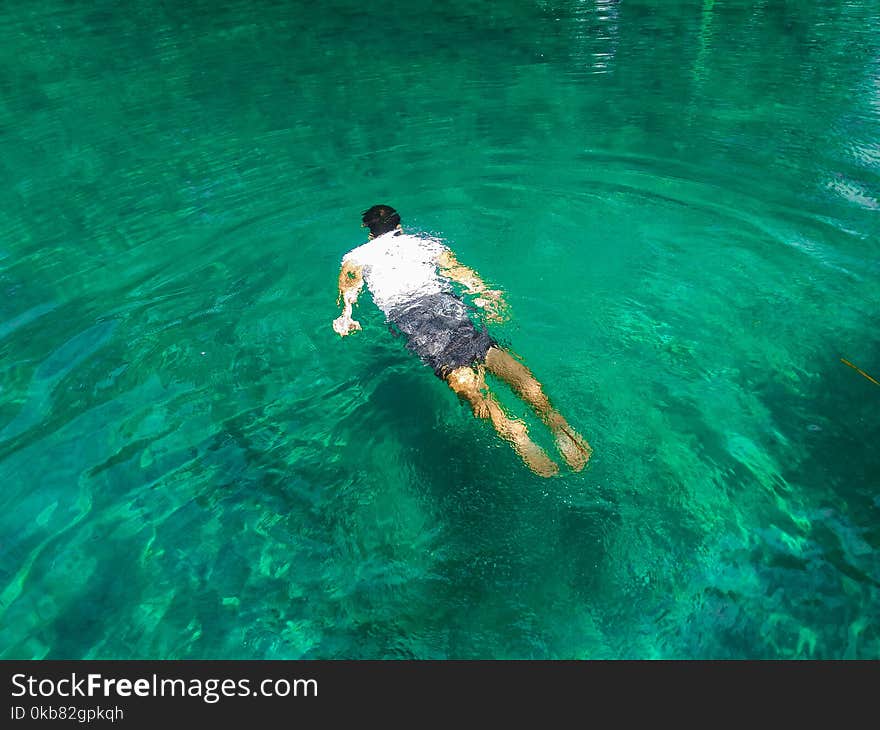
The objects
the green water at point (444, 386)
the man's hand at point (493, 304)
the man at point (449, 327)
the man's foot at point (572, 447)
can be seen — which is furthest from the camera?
the man's hand at point (493, 304)

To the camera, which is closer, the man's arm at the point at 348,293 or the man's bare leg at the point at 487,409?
the man's bare leg at the point at 487,409

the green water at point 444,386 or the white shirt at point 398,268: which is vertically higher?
the white shirt at point 398,268

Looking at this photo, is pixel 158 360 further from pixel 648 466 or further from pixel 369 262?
pixel 648 466

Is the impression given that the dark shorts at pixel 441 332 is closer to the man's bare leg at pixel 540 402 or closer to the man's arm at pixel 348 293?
the man's bare leg at pixel 540 402

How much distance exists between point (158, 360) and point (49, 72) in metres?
13.6

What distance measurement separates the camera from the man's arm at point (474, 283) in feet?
21.4

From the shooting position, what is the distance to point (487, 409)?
16.3 feet

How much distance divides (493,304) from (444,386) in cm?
144

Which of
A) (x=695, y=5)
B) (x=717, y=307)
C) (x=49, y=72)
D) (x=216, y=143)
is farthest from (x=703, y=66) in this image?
(x=49, y=72)

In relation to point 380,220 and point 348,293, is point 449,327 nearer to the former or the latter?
point 348,293

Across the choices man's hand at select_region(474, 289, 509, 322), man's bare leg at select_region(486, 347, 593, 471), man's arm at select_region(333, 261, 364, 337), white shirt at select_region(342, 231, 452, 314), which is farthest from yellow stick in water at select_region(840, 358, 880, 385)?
man's arm at select_region(333, 261, 364, 337)

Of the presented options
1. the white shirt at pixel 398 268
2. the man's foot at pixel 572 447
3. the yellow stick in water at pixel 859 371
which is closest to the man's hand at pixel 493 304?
the white shirt at pixel 398 268

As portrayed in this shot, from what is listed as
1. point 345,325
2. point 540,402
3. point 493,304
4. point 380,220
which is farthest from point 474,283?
point 540,402
